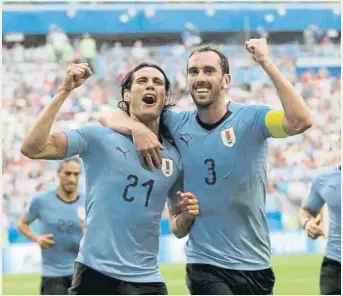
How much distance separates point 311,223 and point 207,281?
178 cm

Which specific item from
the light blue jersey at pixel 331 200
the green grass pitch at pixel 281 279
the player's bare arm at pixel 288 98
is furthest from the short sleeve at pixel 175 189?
the green grass pitch at pixel 281 279

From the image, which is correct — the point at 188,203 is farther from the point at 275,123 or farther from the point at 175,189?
the point at 275,123

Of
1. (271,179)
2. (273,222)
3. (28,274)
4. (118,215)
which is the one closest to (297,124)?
(118,215)

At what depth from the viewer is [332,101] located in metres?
22.0

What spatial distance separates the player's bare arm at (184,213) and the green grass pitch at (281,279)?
7923 millimetres

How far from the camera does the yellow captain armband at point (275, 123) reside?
17.5 feet

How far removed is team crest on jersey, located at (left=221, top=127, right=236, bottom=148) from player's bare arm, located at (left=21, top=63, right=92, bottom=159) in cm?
102

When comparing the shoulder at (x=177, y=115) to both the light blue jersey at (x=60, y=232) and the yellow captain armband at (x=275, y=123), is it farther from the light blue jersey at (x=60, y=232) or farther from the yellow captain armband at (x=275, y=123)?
the light blue jersey at (x=60, y=232)

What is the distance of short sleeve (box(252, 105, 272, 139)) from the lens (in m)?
5.59

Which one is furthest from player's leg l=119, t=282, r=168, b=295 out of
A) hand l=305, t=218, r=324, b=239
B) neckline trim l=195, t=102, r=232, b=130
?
hand l=305, t=218, r=324, b=239

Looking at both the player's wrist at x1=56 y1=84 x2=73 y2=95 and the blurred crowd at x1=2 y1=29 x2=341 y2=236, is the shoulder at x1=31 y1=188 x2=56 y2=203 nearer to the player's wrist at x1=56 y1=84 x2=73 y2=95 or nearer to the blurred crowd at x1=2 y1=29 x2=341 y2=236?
the player's wrist at x1=56 y1=84 x2=73 y2=95

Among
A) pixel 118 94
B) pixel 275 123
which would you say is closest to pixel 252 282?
pixel 275 123

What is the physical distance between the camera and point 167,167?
18.1 ft

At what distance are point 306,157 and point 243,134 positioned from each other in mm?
15617
